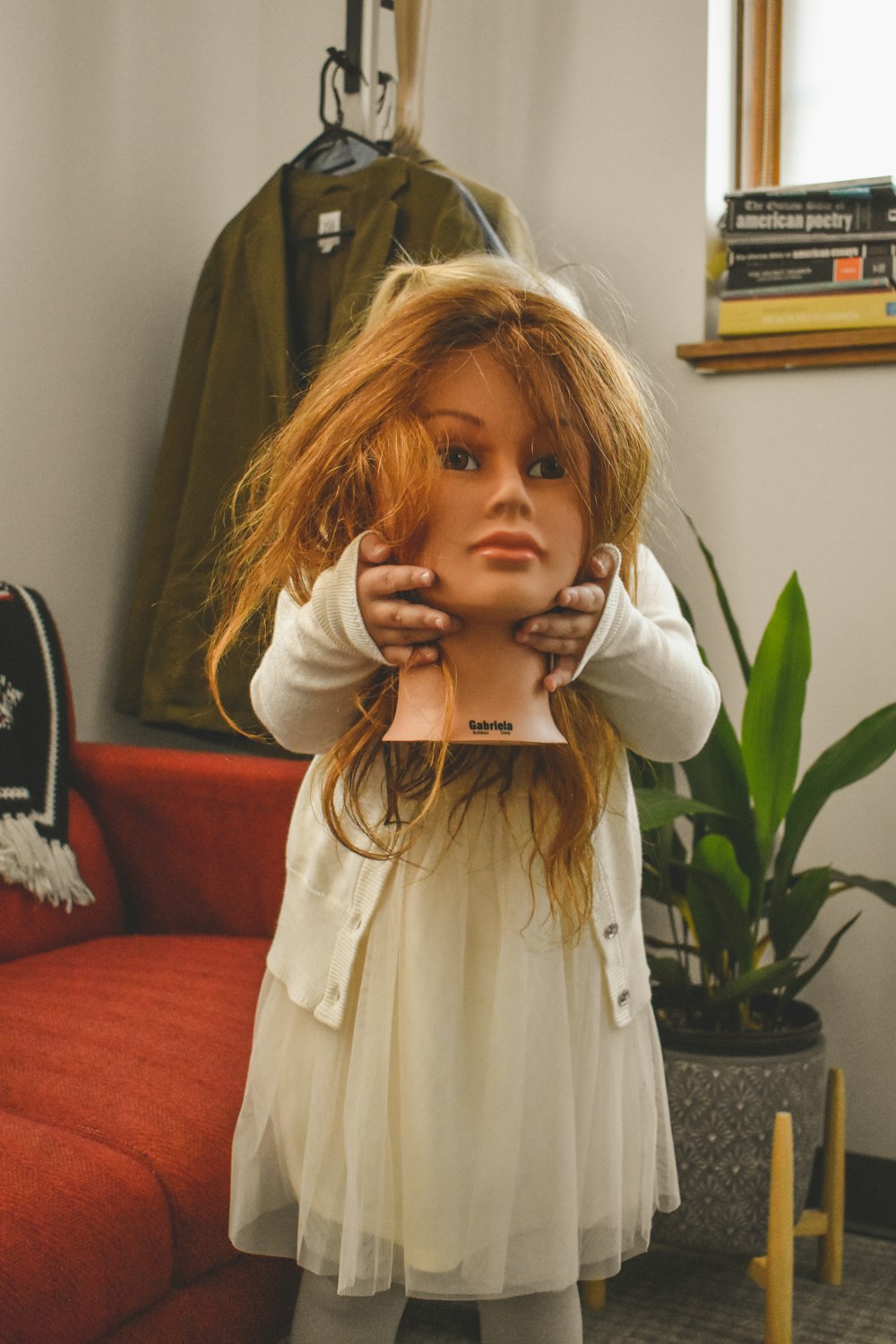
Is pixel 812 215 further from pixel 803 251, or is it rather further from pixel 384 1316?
pixel 384 1316

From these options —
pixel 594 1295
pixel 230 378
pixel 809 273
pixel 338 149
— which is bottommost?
pixel 594 1295

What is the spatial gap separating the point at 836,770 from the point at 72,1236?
0.98 meters

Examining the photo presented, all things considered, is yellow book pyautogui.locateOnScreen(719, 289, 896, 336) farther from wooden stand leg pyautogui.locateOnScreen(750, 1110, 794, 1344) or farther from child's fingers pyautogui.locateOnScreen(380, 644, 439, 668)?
child's fingers pyautogui.locateOnScreen(380, 644, 439, 668)

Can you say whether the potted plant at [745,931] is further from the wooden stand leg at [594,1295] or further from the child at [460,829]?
the child at [460,829]

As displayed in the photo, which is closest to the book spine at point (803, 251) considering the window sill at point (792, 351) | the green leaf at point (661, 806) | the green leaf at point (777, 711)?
the window sill at point (792, 351)

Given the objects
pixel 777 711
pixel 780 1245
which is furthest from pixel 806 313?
pixel 780 1245

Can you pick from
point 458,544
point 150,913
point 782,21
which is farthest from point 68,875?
point 782,21

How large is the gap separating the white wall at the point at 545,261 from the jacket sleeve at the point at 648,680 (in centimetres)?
105

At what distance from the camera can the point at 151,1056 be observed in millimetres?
1120

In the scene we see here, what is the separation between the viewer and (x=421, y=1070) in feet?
2.42

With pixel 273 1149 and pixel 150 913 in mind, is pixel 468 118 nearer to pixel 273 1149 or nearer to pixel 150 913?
pixel 150 913

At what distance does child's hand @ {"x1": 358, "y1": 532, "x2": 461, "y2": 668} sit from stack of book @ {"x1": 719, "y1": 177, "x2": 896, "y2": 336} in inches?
51.9

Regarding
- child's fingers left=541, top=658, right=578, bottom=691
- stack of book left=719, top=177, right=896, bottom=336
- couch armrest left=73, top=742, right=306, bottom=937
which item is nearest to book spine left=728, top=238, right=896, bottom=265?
stack of book left=719, top=177, right=896, bottom=336

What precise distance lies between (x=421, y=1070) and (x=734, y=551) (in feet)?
4.17
